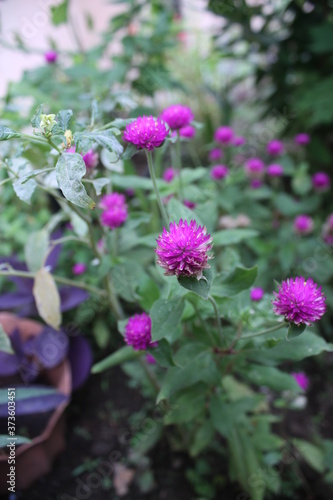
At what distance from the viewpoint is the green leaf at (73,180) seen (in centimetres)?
49

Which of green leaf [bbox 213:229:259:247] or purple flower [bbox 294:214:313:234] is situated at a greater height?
green leaf [bbox 213:229:259:247]

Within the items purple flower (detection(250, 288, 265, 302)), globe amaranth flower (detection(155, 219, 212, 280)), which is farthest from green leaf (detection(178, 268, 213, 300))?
purple flower (detection(250, 288, 265, 302))

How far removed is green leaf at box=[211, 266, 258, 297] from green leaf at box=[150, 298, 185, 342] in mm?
63

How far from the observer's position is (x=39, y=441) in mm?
985

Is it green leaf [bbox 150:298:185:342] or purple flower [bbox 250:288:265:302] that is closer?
green leaf [bbox 150:298:185:342]

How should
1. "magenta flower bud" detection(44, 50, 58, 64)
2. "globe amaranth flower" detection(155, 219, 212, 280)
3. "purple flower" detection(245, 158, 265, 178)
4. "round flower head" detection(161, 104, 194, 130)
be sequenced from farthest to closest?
"magenta flower bud" detection(44, 50, 58, 64) → "purple flower" detection(245, 158, 265, 178) → "round flower head" detection(161, 104, 194, 130) → "globe amaranth flower" detection(155, 219, 212, 280)

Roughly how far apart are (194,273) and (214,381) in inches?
11.9

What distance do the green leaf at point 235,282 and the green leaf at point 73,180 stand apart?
247mm

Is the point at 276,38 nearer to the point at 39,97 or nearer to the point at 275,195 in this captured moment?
the point at 275,195

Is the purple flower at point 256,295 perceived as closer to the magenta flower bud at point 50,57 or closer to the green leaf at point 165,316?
the green leaf at point 165,316

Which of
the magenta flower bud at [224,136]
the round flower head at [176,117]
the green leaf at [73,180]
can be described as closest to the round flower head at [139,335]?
the green leaf at [73,180]

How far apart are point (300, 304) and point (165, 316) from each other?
0.63 feet

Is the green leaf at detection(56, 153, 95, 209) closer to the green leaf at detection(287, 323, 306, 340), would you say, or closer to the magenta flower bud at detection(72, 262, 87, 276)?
the green leaf at detection(287, 323, 306, 340)

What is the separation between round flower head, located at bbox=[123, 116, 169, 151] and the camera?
579 millimetres
